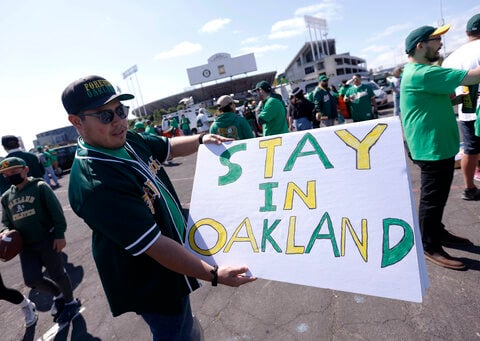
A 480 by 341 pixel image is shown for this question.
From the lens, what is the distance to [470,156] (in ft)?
11.5

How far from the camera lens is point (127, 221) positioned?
121cm

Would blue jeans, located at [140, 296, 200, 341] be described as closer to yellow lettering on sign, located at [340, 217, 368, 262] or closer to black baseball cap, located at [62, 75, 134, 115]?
yellow lettering on sign, located at [340, 217, 368, 262]

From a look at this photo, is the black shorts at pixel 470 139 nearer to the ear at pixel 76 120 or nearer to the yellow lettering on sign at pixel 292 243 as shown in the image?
the yellow lettering on sign at pixel 292 243

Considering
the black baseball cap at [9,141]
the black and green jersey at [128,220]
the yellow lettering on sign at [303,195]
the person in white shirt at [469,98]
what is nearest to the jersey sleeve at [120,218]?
the black and green jersey at [128,220]

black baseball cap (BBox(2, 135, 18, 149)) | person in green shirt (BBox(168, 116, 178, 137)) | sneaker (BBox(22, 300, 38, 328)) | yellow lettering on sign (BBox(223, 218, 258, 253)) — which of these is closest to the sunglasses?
yellow lettering on sign (BBox(223, 218, 258, 253))

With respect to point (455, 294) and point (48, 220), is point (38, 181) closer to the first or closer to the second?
point (48, 220)

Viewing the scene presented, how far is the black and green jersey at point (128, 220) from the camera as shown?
4.01 ft

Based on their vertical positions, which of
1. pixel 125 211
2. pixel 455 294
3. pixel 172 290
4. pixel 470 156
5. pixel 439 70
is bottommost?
pixel 455 294

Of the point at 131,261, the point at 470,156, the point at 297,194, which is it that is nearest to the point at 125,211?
the point at 131,261

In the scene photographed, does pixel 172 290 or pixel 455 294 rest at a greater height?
pixel 172 290

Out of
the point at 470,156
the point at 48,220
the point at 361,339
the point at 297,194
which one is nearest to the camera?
the point at 297,194

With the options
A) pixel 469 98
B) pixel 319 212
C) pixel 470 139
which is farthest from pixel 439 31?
pixel 319 212

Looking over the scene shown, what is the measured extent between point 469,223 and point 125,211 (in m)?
3.75

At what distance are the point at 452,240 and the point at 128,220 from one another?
127 inches
